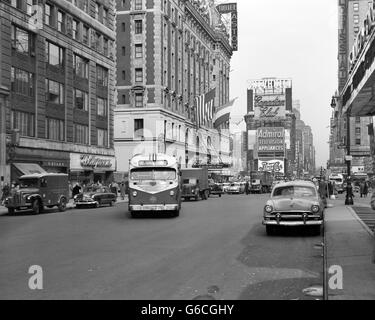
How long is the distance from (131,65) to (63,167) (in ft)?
94.1

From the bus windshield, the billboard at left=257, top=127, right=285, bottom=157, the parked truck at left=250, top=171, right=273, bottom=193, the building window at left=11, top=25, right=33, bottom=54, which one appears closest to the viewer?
the bus windshield

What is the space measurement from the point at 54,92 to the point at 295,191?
32343 millimetres

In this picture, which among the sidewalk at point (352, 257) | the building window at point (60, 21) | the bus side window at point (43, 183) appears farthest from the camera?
the building window at point (60, 21)

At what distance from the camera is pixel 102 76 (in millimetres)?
54250

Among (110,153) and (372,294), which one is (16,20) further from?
(372,294)

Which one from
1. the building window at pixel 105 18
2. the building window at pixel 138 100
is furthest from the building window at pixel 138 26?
the building window at pixel 105 18

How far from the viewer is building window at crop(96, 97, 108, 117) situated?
175ft

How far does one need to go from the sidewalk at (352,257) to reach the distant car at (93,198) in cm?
1768

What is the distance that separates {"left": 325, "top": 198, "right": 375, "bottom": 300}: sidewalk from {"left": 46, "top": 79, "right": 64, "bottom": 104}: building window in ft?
101

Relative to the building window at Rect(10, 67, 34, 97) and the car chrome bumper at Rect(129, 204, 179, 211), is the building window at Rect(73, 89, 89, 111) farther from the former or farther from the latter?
the car chrome bumper at Rect(129, 204, 179, 211)

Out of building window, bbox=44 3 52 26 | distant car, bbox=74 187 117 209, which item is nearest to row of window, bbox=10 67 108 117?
building window, bbox=44 3 52 26

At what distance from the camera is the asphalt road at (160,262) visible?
7840 mm

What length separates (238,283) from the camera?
8.45 metres

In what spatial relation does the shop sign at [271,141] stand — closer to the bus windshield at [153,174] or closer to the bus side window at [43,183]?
the bus side window at [43,183]
